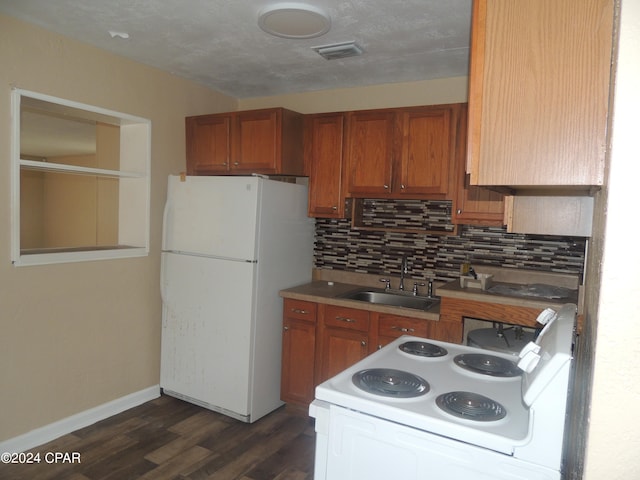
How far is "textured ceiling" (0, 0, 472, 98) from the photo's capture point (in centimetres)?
219

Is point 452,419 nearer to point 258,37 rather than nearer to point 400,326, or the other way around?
point 400,326

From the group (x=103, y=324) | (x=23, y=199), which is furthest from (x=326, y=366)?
(x=23, y=199)

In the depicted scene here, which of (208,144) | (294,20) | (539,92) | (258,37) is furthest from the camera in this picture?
(208,144)

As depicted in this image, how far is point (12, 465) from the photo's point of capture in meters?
2.46

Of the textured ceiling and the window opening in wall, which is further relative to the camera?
the window opening in wall

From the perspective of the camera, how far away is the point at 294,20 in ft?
7.44

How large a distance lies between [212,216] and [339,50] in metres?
1.40

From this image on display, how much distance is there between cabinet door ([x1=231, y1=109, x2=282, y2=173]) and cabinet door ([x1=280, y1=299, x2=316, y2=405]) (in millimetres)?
1034

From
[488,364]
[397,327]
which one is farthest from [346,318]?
[488,364]

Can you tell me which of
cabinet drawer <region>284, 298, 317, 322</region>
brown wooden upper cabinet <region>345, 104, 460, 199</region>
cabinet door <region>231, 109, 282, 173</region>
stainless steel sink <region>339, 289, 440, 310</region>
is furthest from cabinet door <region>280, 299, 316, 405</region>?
cabinet door <region>231, 109, 282, 173</region>

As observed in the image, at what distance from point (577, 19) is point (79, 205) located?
864 centimetres

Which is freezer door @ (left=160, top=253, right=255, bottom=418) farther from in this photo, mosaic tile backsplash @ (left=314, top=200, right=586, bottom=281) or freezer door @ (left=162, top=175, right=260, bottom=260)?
mosaic tile backsplash @ (left=314, top=200, right=586, bottom=281)

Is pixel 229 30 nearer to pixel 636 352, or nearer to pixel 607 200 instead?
pixel 607 200

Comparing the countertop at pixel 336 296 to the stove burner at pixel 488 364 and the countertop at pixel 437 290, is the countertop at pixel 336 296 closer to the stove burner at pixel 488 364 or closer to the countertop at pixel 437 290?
the countertop at pixel 437 290
